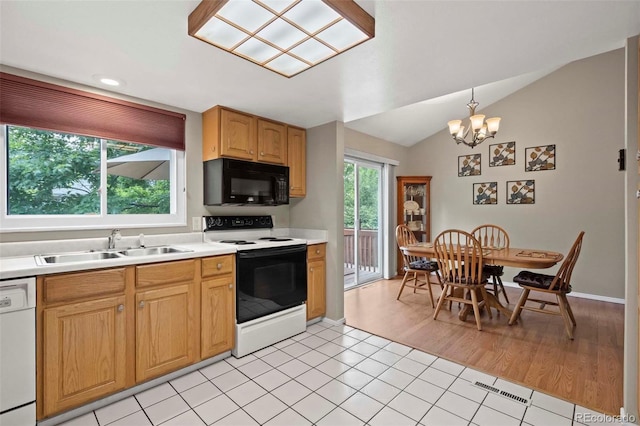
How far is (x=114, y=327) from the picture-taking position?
1.86 metres

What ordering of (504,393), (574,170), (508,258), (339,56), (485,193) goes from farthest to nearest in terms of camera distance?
(485,193) < (574,170) < (508,258) < (504,393) < (339,56)

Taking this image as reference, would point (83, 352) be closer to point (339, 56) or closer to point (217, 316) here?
point (217, 316)

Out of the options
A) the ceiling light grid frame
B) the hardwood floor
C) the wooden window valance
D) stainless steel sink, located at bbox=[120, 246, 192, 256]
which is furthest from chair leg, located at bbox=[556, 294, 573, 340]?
the wooden window valance

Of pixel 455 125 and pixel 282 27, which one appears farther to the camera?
pixel 455 125

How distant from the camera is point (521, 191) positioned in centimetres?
455

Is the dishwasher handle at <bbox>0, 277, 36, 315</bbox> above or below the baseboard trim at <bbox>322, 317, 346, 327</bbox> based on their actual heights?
above

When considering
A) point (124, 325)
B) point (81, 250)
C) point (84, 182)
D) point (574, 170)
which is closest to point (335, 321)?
point (124, 325)

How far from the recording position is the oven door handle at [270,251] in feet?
8.25

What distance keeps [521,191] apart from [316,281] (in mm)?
3607

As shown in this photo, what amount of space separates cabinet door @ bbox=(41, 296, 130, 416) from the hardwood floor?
213 cm

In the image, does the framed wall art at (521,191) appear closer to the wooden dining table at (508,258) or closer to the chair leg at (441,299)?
the wooden dining table at (508,258)

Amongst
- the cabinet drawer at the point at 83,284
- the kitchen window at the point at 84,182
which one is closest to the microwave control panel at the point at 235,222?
the kitchen window at the point at 84,182

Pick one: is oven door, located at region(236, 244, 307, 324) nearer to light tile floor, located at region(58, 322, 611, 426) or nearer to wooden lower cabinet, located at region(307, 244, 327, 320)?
wooden lower cabinet, located at region(307, 244, 327, 320)

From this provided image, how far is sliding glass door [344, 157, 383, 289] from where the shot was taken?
15.2 feet
